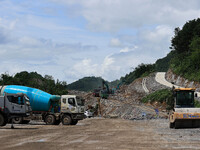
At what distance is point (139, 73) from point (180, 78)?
50.3m

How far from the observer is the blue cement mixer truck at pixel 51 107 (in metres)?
33.0

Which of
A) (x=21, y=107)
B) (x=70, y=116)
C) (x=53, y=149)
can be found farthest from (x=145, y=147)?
(x=70, y=116)

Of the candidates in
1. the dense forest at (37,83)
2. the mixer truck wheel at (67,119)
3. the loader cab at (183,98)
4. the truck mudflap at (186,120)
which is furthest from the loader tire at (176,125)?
the dense forest at (37,83)

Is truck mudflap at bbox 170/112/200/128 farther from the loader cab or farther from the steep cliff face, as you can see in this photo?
the steep cliff face

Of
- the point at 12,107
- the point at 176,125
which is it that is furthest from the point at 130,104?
the point at 176,125

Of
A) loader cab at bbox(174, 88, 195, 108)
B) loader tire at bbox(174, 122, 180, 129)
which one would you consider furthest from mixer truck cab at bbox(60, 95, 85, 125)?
loader tire at bbox(174, 122, 180, 129)

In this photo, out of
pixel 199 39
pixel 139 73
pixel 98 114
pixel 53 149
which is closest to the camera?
pixel 53 149

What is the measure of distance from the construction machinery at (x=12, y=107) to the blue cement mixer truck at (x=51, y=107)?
4.28 m

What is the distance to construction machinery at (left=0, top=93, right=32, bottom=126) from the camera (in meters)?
27.9

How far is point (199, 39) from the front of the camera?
81.1 m

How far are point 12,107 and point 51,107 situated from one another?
6.24 m

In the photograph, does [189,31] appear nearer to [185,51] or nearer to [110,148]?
[185,51]

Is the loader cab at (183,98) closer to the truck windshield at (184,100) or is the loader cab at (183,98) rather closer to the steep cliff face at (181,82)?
the truck windshield at (184,100)

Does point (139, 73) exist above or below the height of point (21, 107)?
above
